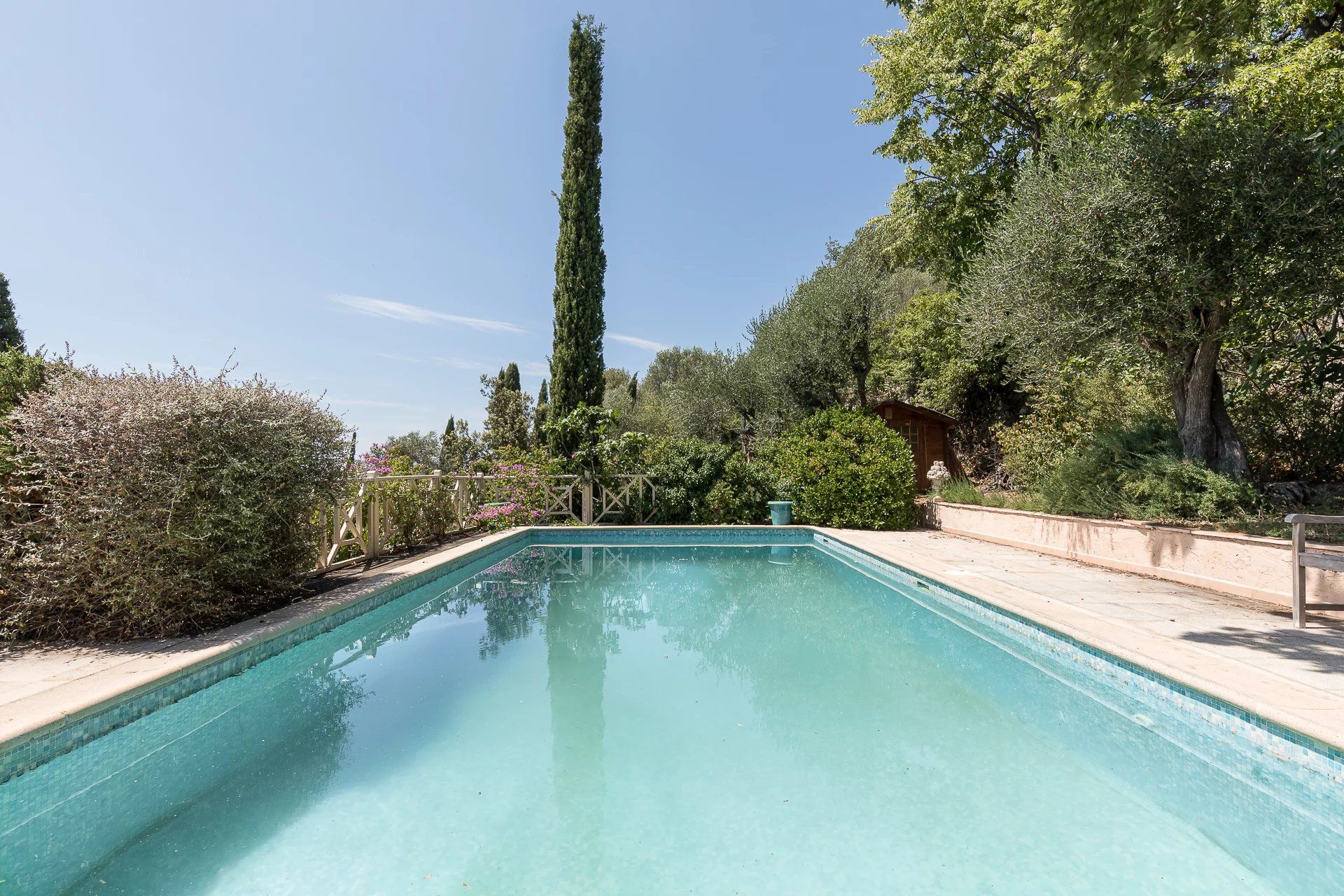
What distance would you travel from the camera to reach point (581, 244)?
1455 cm

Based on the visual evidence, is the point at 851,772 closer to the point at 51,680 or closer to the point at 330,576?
the point at 51,680

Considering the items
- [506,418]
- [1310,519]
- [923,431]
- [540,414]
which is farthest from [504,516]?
[540,414]

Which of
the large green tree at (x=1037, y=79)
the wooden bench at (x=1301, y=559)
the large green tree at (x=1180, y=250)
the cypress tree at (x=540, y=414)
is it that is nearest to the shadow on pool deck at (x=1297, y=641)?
the wooden bench at (x=1301, y=559)

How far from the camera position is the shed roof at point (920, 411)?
16.6 metres

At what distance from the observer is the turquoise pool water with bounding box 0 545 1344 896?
7.23 feet

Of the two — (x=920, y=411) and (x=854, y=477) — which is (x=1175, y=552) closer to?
(x=854, y=477)

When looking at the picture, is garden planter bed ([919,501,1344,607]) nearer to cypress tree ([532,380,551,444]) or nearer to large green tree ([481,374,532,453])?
cypress tree ([532,380,551,444])

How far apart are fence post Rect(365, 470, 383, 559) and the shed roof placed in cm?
1297

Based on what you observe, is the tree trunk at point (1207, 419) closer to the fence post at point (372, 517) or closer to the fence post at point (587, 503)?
the fence post at point (587, 503)

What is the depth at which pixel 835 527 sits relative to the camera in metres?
12.3

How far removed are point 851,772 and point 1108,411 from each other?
10262mm

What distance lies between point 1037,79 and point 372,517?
11660 mm

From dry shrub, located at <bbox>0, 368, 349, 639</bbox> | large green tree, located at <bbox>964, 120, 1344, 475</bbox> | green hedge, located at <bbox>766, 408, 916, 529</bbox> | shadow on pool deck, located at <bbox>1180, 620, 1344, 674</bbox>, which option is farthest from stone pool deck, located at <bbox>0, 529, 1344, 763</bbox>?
green hedge, located at <bbox>766, 408, 916, 529</bbox>

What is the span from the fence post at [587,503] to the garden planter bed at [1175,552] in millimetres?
8018
